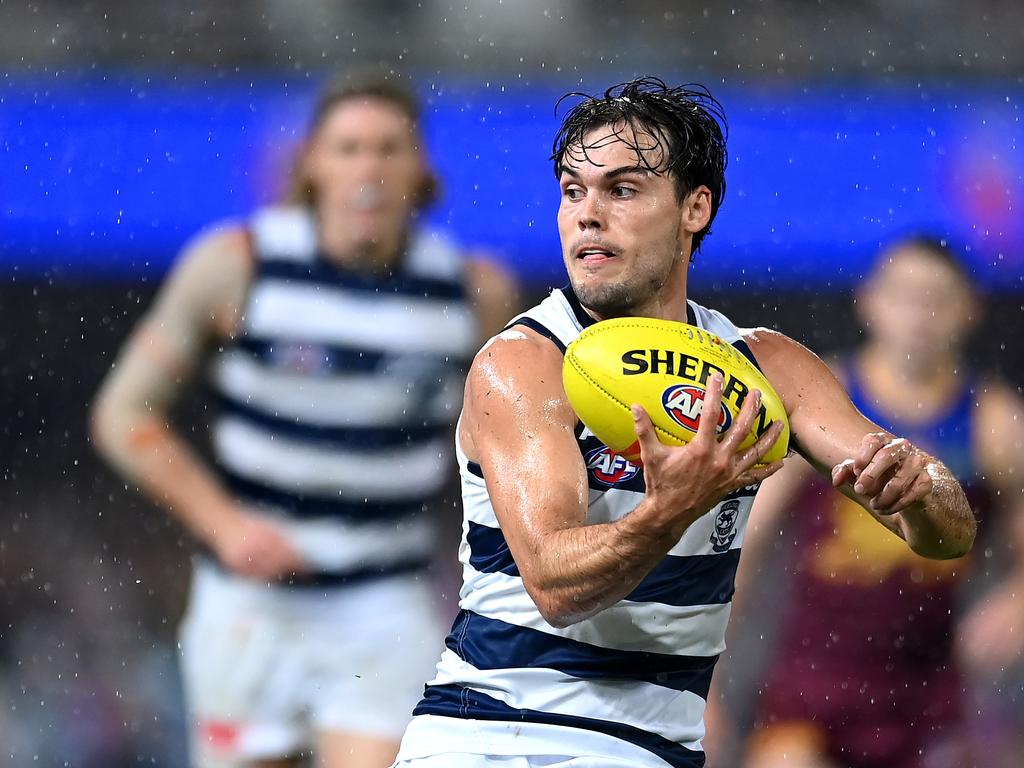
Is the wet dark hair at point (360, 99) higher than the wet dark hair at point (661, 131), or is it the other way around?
the wet dark hair at point (360, 99)

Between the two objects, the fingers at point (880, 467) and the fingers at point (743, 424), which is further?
the fingers at point (880, 467)

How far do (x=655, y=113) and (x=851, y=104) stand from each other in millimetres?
3566

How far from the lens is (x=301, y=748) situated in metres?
5.01

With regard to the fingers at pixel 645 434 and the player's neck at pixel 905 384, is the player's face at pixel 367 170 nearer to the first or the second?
the player's neck at pixel 905 384

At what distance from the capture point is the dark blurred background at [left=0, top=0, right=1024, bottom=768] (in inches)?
247

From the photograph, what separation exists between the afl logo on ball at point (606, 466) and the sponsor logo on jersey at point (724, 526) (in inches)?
9.8

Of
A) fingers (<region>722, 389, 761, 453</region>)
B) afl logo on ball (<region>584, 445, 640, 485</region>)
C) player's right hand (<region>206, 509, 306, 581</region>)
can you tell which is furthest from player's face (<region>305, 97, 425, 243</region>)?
fingers (<region>722, 389, 761, 453</region>)

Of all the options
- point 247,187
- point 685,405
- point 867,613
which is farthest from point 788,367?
point 247,187

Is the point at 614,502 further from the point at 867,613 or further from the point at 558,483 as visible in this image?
the point at 867,613

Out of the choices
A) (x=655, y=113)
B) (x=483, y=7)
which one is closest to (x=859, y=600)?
(x=655, y=113)

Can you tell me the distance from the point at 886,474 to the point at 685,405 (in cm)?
42

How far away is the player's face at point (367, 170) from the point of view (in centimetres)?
583

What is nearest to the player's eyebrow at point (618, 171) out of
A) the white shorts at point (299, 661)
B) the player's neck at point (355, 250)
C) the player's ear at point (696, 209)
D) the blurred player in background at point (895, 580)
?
the player's ear at point (696, 209)

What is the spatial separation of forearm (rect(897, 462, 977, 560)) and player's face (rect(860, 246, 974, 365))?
7.87 ft
